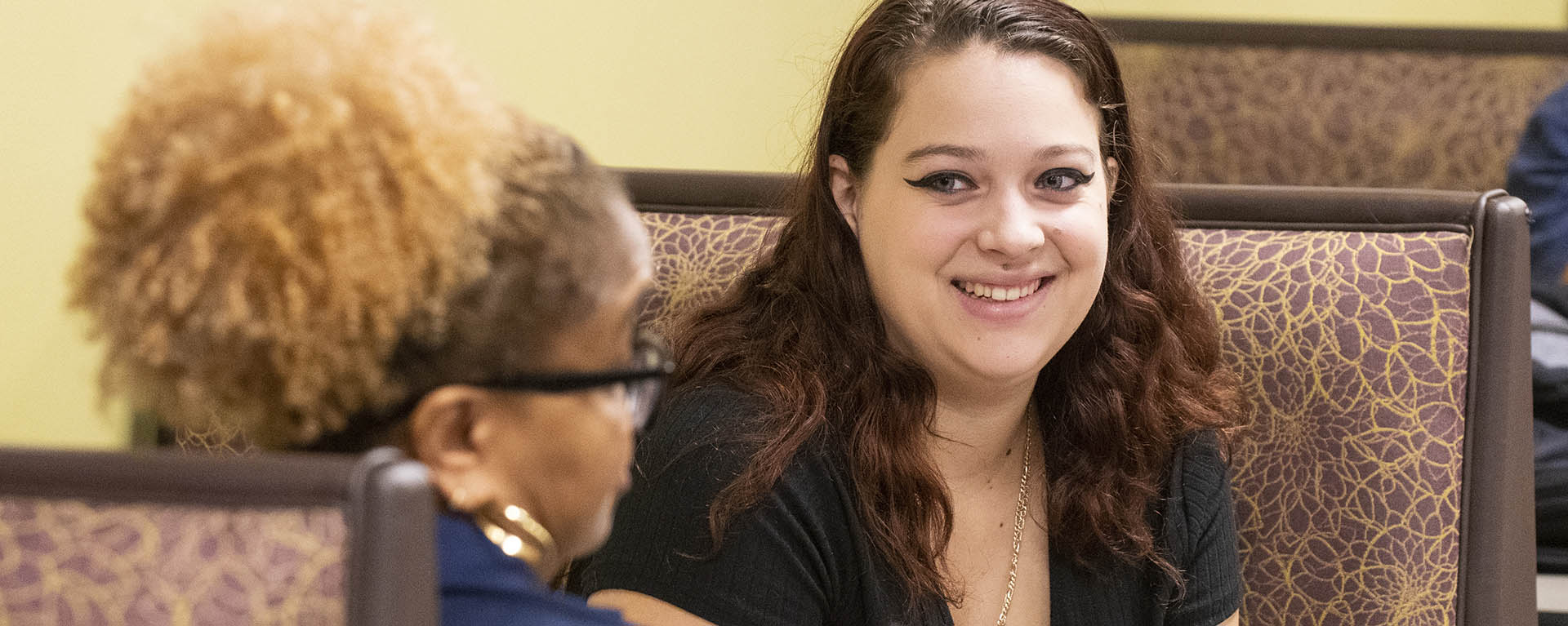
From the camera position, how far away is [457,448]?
2.18 ft

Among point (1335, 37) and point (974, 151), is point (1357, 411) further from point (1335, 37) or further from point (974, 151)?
point (1335, 37)

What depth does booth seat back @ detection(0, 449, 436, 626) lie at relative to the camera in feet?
1.86

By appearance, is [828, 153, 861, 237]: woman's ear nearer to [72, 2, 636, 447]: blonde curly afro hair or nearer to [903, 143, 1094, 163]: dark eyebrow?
[903, 143, 1094, 163]: dark eyebrow

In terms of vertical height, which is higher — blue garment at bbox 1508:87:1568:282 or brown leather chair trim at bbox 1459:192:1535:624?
blue garment at bbox 1508:87:1568:282

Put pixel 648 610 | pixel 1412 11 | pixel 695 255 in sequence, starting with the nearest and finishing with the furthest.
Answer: pixel 648 610
pixel 695 255
pixel 1412 11

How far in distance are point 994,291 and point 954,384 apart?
0.39 ft

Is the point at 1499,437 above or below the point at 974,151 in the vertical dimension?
below

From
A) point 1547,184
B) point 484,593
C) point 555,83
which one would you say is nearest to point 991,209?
point 484,593

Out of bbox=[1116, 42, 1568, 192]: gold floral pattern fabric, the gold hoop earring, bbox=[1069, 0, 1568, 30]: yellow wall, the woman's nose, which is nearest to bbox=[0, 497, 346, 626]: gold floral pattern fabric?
the gold hoop earring

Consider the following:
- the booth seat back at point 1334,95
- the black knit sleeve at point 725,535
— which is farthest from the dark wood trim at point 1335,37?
the black knit sleeve at point 725,535

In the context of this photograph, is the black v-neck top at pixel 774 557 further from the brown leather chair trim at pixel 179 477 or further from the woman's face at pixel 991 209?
the brown leather chair trim at pixel 179 477

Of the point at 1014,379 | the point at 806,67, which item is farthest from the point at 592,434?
the point at 806,67

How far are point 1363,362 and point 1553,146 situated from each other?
3.93 ft

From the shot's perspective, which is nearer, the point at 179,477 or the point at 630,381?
the point at 179,477
